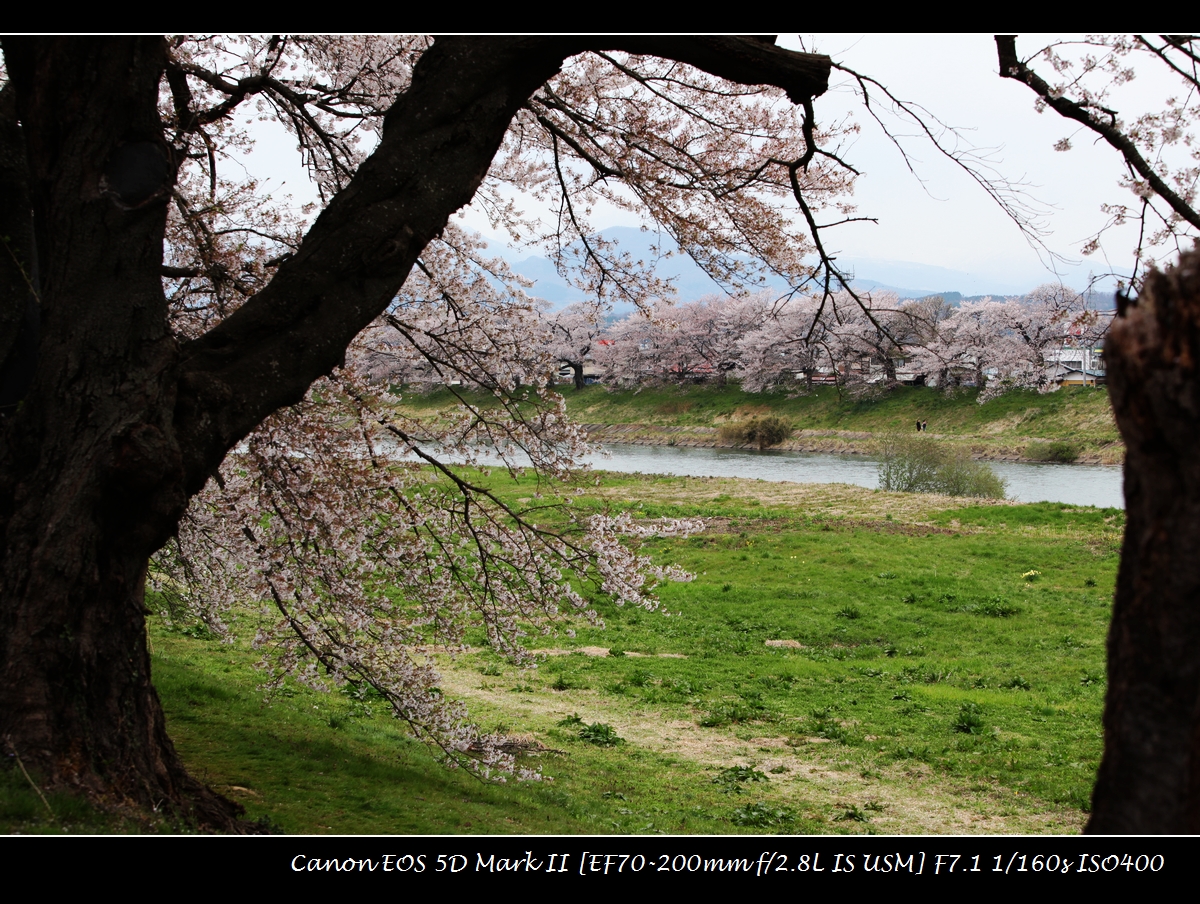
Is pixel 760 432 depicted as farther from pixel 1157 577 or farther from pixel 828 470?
pixel 1157 577

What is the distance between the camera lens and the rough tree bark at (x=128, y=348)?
426 centimetres

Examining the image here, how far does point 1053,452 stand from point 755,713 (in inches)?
1515

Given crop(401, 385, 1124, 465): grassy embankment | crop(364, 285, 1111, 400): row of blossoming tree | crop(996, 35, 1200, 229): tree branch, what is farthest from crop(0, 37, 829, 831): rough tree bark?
crop(364, 285, 1111, 400): row of blossoming tree

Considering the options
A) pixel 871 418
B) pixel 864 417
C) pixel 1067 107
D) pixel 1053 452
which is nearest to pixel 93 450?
pixel 1067 107

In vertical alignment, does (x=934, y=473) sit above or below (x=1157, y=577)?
below

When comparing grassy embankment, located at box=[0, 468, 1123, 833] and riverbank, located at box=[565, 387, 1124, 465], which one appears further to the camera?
riverbank, located at box=[565, 387, 1124, 465]

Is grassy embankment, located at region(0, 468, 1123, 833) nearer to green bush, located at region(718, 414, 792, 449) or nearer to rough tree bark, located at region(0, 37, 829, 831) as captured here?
rough tree bark, located at region(0, 37, 829, 831)

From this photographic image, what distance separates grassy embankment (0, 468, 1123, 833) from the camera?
303 inches

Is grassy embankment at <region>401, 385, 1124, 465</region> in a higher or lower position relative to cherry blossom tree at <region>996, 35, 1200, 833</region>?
higher

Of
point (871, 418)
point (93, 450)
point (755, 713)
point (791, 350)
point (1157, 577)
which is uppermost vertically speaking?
point (791, 350)

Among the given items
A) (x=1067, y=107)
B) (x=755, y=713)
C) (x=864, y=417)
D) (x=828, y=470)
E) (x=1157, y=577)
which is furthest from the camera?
(x=864, y=417)

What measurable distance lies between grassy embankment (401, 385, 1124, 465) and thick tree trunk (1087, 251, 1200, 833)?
3808 cm

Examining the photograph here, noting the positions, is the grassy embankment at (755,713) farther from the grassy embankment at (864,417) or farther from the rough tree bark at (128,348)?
the grassy embankment at (864,417)

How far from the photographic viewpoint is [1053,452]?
4406 centimetres
